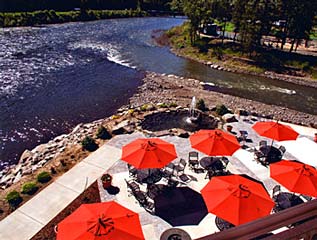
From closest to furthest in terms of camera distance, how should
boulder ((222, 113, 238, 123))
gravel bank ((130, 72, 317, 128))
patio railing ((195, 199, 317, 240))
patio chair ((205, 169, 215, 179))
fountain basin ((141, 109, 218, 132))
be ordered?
patio railing ((195, 199, 317, 240)) < patio chair ((205, 169, 215, 179)) < fountain basin ((141, 109, 218, 132)) < boulder ((222, 113, 238, 123)) < gravel bank ((130, 72, 317, 128))

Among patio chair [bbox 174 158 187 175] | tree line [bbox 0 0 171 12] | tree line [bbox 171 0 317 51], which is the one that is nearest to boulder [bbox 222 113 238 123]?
patio chair [bbox 174 158 187 175]

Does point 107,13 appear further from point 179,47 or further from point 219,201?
point 219,201

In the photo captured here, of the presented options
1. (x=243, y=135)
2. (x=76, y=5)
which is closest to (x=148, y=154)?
(x=243, y=135)

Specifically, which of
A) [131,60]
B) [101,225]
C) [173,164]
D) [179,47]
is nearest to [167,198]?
[173,164]

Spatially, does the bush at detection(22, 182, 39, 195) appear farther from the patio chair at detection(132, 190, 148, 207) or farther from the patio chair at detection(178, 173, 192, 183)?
the patio chair at detection(178, 173, 192, 183)

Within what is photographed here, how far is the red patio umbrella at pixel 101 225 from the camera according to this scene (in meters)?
9.03

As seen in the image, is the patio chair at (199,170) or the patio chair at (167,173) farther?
the patio chair at (199,170)

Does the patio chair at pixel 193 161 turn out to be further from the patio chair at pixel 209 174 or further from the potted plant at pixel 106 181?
the potted plant at pixel 106 181

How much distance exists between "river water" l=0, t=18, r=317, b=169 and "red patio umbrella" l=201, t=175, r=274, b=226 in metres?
13.2

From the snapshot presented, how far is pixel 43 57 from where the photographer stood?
1497 inches

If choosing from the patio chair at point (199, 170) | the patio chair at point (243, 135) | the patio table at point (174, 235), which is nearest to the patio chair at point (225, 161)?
the patio chair at point (199, 170)

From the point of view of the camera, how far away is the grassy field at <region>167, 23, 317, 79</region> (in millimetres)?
36750

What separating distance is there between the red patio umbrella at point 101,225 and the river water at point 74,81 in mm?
10723

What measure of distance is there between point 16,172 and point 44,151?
2185 mm
